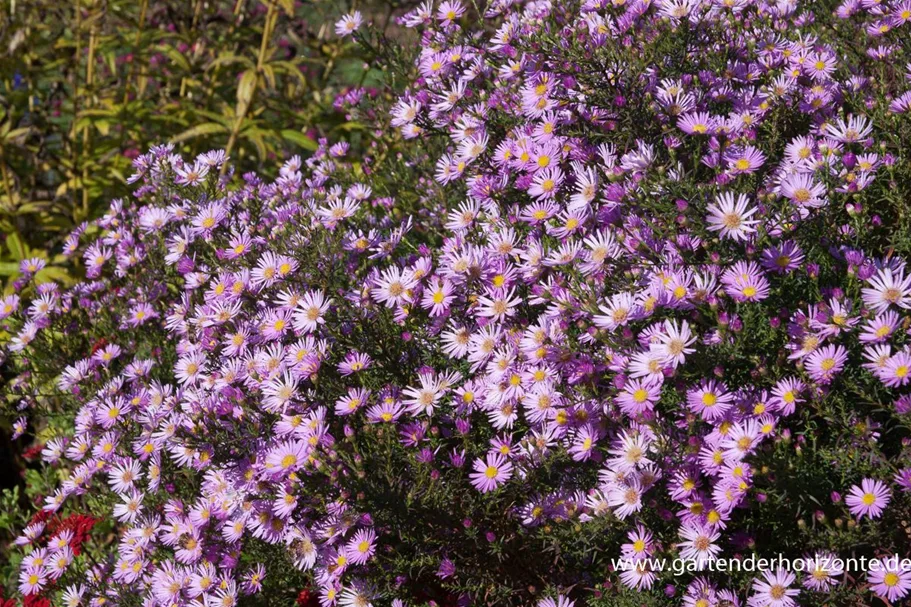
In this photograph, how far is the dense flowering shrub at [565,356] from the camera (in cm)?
177

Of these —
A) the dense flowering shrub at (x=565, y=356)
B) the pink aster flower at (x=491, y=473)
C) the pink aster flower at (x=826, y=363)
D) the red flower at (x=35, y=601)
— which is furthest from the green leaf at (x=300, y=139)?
the pink aster flower at (x=826, y=363)

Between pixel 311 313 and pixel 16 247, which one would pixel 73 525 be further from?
pixel 16 247

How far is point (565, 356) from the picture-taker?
1.87 m

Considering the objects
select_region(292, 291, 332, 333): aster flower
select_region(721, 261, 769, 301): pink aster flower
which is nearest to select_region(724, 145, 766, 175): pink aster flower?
select_region(721, 261, 769, 301): pink aster flower

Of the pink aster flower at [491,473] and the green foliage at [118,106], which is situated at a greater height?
the green foliage at [118,106]

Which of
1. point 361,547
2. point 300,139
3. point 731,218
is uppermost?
point 300,139

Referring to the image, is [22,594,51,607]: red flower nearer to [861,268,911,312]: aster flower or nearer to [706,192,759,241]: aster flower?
[706,192,759,241]: aster flower

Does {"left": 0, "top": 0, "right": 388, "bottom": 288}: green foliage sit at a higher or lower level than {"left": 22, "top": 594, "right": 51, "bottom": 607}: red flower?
higher

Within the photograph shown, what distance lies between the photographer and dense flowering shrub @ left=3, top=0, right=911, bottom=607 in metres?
1.77

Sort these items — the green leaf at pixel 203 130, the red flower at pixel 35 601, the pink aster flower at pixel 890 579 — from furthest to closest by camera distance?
the green leaf at pixel 203 130 < the red flower at pixel 35 601 < the pink aster flower at pixel 890 579

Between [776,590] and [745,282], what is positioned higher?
Result: [745,282]

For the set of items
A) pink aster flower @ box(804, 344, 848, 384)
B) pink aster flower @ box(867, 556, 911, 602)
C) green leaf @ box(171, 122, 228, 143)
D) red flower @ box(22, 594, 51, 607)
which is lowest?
red flower @ box(22, 594, 51, 607)

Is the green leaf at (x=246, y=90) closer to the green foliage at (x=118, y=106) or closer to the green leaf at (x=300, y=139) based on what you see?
the green foliage at (x=118, y=106)

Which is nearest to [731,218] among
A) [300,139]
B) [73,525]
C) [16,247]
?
[73,525]
